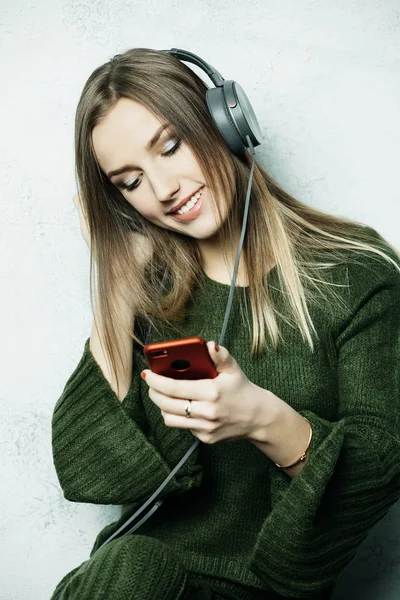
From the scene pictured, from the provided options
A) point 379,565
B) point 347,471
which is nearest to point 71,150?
point 347,471

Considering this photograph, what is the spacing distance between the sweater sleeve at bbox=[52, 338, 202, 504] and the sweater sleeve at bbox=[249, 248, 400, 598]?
0.24 metres

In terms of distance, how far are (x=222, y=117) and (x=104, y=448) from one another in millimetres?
609

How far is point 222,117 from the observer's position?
122 centimetres

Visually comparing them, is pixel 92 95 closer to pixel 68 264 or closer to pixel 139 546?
pixel 68 264

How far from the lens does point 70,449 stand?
140 centimetres

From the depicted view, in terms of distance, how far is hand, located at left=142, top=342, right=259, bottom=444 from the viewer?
0.98 metres

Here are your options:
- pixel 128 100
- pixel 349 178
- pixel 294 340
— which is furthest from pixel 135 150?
pixel 349 178

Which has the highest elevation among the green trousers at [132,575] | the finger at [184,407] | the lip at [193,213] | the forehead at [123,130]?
the forehead at [123,130]

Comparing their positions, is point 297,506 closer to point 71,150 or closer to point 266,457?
point 266,457

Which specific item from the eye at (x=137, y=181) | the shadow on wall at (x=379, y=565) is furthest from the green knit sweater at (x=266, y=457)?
the shadow on wall at (x=379, y=565)

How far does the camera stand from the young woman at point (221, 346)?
1121 millimetres

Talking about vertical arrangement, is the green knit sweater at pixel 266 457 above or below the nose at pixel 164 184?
below

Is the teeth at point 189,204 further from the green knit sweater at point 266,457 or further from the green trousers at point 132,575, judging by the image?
the green trousers at point 132,575

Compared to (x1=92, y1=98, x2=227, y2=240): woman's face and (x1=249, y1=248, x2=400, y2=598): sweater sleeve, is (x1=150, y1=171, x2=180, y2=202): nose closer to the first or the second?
(x1=92, y1=98, x2=227, y2=240): woman's face
